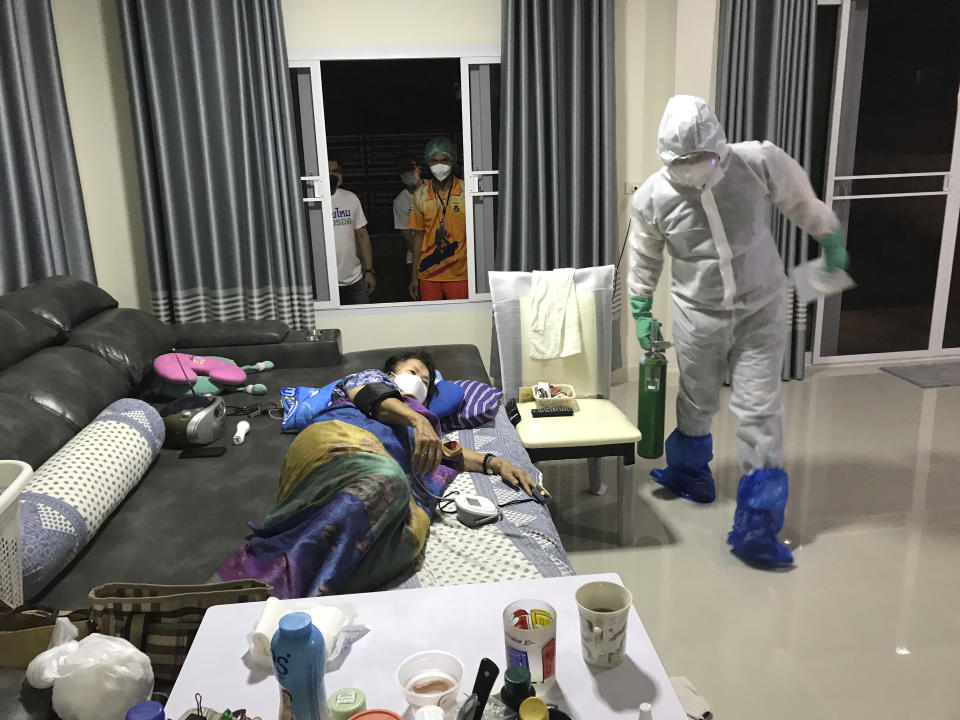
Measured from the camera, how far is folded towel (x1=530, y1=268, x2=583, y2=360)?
296 cm

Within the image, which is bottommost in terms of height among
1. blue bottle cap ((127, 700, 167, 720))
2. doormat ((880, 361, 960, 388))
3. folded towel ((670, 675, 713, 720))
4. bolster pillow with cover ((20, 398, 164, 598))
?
doormat ((880, 361, 960, 388))

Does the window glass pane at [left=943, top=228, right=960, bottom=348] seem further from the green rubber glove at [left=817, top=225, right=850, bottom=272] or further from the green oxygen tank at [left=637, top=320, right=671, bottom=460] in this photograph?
the green oxygen tank at [left=637, top=320, right=671, bottom=460]

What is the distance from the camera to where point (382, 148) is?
26.6 feet

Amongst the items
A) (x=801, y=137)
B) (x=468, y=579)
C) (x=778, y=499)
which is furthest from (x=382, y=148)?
(x=468, y=579)

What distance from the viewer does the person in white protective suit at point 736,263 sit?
2592mm

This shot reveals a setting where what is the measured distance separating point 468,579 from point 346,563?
0.31 m

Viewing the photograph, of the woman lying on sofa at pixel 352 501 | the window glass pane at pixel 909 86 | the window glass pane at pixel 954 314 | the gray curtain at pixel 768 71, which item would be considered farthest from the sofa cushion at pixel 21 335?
the window glass pane at pixel 909 86

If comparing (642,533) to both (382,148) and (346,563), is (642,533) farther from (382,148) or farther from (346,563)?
(382,148)

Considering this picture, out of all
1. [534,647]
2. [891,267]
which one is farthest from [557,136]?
[891,267]

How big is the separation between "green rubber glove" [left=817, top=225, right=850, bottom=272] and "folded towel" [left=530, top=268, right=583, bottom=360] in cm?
94

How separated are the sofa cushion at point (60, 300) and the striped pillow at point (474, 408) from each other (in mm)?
1432

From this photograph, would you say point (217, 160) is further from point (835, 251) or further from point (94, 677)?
point (94, 677)

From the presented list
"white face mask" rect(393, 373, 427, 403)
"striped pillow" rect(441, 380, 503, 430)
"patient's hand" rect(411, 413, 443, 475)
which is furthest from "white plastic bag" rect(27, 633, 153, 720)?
"striped pillow" rect(441, 380, 503, 430)

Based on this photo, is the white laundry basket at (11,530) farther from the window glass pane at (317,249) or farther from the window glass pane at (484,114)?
the window glass pane at (484,114)
